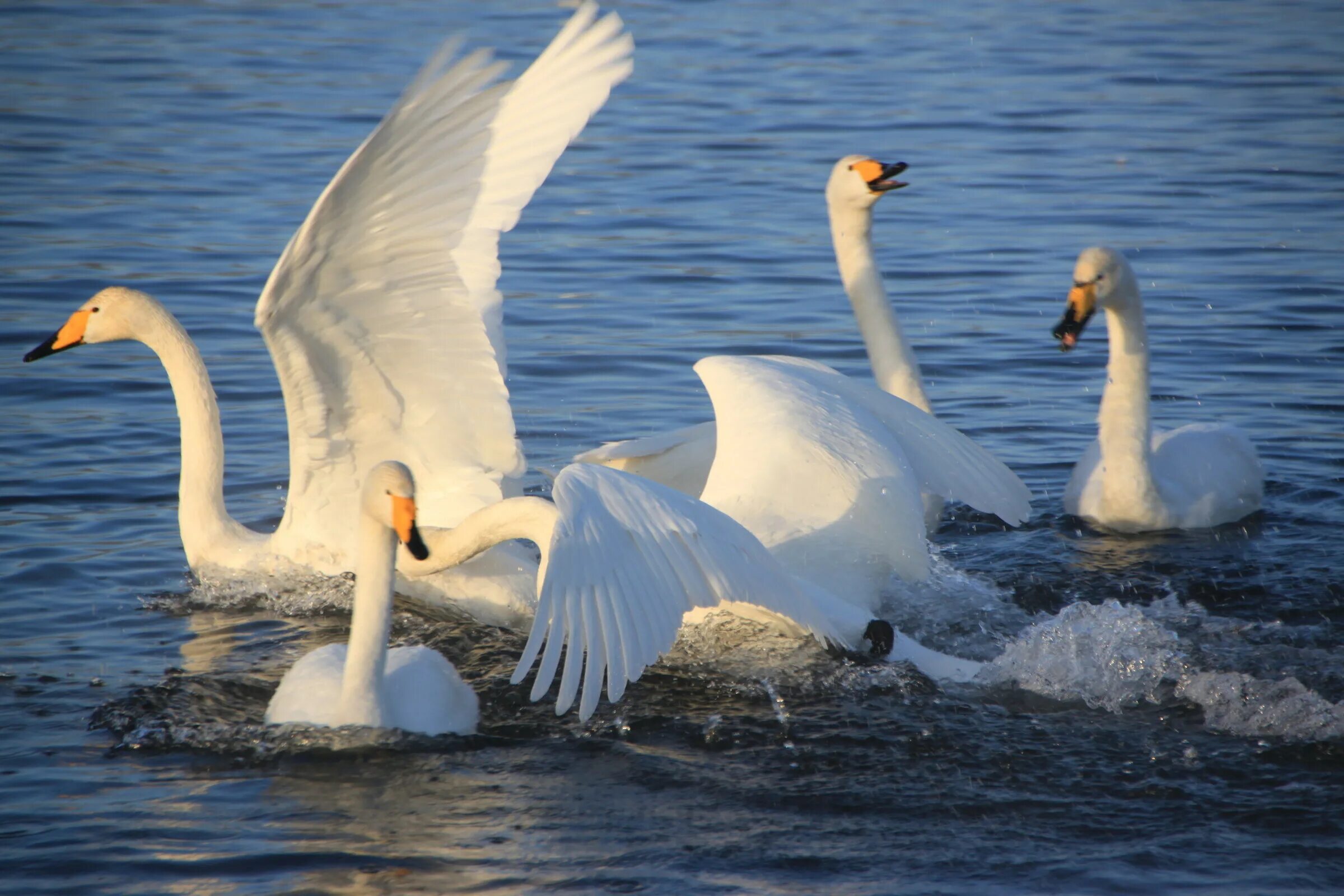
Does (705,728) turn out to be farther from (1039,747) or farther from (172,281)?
(172,281)

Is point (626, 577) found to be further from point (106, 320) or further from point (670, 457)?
point (106, 320)

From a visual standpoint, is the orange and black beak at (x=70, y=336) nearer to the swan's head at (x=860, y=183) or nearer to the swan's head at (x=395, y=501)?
the swan's head at (x=395, y=501)

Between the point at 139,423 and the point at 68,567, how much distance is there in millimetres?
1906

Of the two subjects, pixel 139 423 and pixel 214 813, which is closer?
pixel 214 813

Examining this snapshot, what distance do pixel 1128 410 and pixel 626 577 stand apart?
3.55 metres

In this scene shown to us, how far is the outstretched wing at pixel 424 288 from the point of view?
18.5 ft

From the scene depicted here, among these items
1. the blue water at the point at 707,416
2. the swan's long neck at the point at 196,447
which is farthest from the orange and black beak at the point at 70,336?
the blue water at the point at 707,416

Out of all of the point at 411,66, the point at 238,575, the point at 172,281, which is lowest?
the point at 238,575

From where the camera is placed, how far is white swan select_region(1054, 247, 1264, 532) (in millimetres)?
7258

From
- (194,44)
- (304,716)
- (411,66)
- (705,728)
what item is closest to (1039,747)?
(705,728)

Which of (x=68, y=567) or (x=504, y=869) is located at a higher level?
(x=68, y=567)

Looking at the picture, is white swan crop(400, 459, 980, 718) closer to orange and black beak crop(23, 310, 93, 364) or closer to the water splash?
the water splash

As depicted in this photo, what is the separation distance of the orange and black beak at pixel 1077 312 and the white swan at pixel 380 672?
3160 mm

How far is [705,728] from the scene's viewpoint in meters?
5.27
